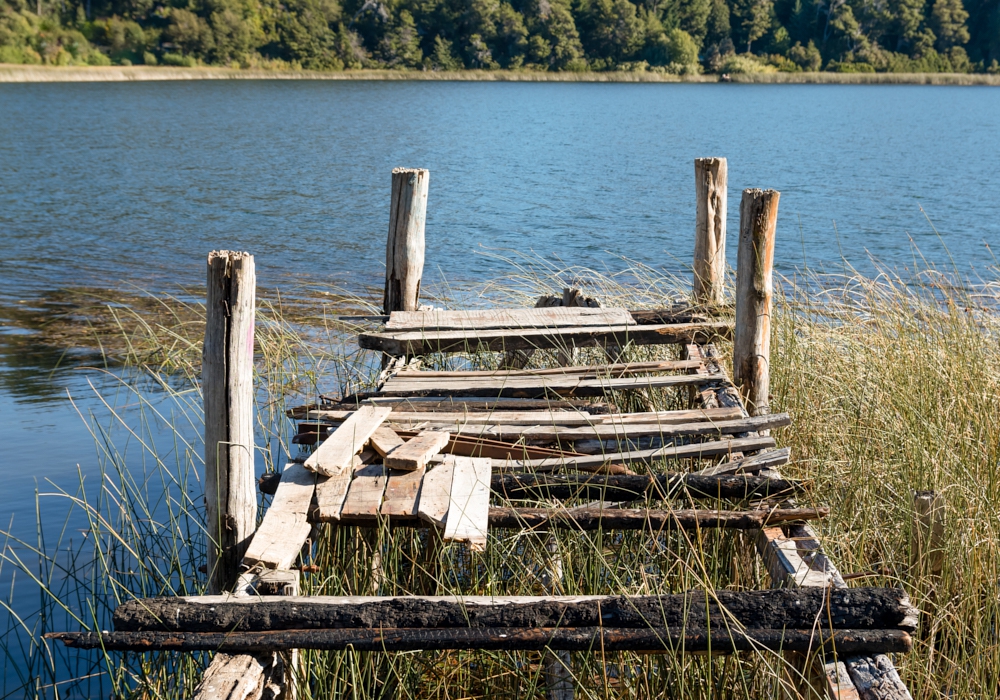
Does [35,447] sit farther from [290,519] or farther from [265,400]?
[290,519]

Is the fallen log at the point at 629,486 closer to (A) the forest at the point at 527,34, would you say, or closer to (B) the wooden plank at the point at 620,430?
(B) the wooden plank at the point at 620,430

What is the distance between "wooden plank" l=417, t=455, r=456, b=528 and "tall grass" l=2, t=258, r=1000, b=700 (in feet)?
0.51

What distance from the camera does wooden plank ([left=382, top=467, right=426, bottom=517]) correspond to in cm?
367

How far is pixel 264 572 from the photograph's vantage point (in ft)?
10.9

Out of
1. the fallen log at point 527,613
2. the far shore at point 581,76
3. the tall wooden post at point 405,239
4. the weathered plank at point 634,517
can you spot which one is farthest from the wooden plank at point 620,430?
the far shore at point 581,76

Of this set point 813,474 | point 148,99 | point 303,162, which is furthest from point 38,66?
point 813,474

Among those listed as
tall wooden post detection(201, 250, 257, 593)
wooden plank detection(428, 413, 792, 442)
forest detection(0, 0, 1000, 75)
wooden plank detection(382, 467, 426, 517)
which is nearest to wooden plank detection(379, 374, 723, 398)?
wooden plank detection(428, 413, 792, 442)

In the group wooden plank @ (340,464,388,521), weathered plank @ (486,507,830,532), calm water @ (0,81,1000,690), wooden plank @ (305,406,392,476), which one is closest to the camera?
wooden plank @ (340,464,388,521)

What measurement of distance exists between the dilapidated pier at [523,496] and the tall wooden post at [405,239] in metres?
0.64

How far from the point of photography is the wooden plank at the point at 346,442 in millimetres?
3918

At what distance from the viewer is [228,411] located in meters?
3.67

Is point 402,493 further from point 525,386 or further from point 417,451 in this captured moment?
point 525,386

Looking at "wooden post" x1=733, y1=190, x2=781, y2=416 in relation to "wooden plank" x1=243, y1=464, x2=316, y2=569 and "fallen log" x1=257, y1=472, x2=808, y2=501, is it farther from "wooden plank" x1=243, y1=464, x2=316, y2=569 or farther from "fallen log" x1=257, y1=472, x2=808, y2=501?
"wooden plank" x1=243, y1=464, x2=316, y2=569

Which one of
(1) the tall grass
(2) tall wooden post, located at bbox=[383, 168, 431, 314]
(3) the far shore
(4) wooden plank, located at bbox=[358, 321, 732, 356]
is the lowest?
(1) the tall grass
